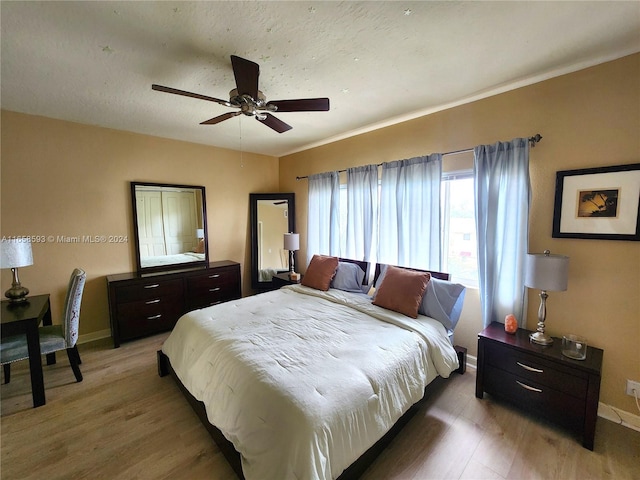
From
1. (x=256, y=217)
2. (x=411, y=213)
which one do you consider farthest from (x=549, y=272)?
(x=256, y=217)

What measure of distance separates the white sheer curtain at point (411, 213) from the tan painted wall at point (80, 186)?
2.69 meters

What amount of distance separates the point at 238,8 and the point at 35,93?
2.24 meters

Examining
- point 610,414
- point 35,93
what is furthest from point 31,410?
point 610,414

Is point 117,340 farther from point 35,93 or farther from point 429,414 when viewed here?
point 429,414

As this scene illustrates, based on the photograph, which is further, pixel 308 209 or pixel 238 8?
pixel 308 209

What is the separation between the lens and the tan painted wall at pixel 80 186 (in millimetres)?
2715

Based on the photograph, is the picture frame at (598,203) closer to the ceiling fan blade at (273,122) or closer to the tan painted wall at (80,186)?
the ceiling fan blade at (273,122)

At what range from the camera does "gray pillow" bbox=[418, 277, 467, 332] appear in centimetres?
227

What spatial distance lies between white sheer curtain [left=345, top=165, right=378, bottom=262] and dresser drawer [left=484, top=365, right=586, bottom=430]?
1.69m

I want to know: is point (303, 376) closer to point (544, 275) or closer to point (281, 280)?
point (544, 275)

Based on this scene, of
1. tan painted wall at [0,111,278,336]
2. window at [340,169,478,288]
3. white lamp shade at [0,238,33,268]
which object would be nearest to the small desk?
white lamp shade at [0,238,33,268]

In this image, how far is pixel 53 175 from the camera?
9.45ft

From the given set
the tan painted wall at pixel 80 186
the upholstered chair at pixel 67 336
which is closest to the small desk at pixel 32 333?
the upholstered chair at pixel 67 336

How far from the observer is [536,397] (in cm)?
186
